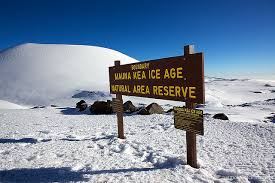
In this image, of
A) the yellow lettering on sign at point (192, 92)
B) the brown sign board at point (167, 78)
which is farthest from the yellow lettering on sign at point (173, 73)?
the yellow lettering on sign at point (192, 92)

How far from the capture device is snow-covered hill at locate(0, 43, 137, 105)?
45.4 metres

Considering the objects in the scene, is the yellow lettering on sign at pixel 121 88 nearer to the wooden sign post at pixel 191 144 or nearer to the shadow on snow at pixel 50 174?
the wooden sign post at pixel 191 144

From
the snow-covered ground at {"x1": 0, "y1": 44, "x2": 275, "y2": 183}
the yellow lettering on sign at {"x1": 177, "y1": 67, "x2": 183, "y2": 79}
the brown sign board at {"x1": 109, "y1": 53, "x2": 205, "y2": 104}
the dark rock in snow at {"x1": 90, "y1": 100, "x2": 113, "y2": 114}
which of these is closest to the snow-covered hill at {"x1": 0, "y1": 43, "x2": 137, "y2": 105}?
the dark rock in snow at {"x1": 90, "y1": 100, "x2": 113, "y2": 114}

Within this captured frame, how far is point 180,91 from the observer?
5.91 meters

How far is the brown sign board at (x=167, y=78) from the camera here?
5402 mm

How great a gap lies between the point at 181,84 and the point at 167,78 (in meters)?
0.60

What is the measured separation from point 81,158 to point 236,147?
414cm

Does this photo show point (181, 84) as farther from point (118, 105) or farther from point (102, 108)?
point (102, 108)

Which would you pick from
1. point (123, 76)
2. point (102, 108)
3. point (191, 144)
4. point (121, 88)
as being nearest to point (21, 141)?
point (121, 88)

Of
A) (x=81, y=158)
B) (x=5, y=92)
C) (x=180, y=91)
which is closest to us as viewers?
(x=180, y=91)

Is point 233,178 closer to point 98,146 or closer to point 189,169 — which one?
point 189,169

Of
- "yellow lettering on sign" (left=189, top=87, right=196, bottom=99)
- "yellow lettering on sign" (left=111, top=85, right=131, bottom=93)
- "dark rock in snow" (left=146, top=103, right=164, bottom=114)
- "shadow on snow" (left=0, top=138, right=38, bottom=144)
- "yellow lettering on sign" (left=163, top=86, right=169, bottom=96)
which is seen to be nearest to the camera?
"yellow lettering on sign" (left=189, top=87, right=196, bottom=99)

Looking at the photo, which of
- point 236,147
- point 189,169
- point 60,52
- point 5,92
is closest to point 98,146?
point 189,169

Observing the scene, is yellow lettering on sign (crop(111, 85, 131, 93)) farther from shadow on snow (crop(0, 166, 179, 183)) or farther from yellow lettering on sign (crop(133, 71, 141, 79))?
shadow on snow (crop(0, 166, 179, 183))
